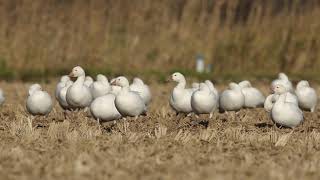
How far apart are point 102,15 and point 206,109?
26.8 feet

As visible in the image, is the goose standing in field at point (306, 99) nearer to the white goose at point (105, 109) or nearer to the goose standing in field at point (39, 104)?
the white goose at point (105, 109)

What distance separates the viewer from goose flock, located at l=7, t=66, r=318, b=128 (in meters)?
8.47

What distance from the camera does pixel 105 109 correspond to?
8484 mm

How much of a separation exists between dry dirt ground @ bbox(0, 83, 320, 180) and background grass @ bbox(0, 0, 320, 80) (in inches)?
268

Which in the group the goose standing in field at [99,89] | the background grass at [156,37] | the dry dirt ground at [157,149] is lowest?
the dry dirt ground at [157,149]

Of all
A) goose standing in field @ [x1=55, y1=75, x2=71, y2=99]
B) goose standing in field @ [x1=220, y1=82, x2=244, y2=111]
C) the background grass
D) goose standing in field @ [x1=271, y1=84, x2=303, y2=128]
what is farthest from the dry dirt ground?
the background grass

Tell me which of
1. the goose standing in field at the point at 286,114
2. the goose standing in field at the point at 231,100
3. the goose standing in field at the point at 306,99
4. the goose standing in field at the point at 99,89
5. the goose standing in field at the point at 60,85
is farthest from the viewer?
the goose standing in field at the point at 60,85

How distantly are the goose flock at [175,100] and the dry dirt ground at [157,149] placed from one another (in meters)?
0.14

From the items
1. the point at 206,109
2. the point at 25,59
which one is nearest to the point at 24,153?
the point at 206,109

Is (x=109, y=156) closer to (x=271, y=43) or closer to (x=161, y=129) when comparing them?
(x=161, y=129)

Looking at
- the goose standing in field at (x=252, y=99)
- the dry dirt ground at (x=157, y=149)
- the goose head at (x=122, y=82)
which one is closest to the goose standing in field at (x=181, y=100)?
the dry dirt ground at (x=157, y=149)

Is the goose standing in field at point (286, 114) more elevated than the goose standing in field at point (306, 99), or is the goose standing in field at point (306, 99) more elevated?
the goose standing in field at point (306, 99)

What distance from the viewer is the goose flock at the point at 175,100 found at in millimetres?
8469

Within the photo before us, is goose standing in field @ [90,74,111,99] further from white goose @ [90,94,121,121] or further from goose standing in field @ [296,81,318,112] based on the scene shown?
goose standing in field @ [296,81,318,112]
